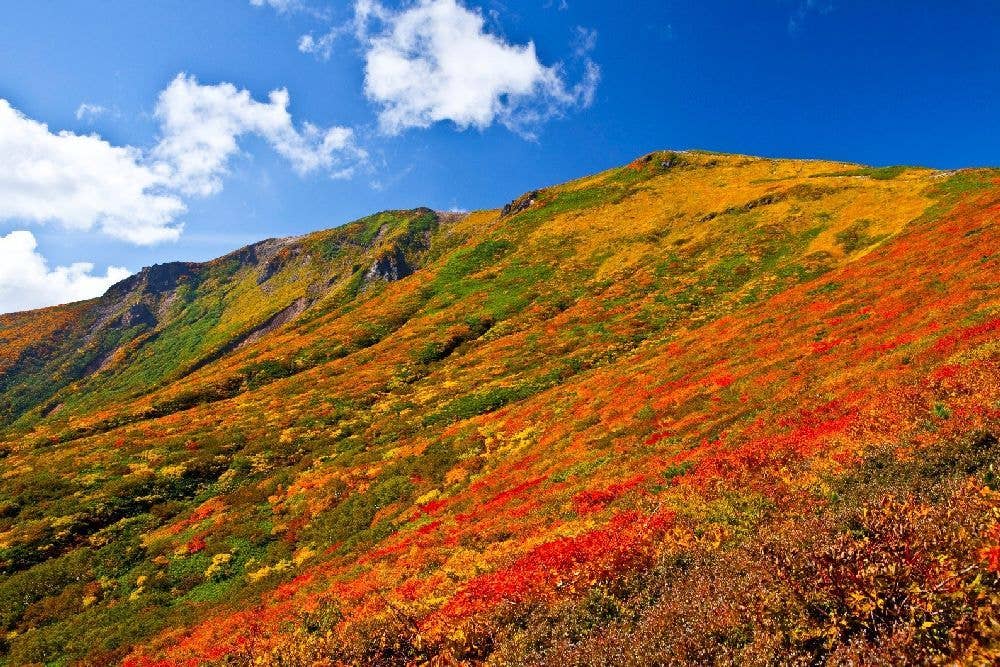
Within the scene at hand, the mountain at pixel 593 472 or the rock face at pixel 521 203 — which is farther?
the rock face at pixel 521 203

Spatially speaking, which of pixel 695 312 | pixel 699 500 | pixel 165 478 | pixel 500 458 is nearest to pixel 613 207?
pixel 695 312

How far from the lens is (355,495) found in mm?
Answer: 41031

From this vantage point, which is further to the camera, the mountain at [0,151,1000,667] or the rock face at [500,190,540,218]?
the rock face at [500,190,540,218]

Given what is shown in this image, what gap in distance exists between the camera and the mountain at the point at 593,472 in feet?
29.1

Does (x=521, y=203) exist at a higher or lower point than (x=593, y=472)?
higher

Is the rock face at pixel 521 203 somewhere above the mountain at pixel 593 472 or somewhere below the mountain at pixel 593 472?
above

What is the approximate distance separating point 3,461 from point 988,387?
89.7m

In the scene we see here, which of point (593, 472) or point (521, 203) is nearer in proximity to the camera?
point (593, 472)

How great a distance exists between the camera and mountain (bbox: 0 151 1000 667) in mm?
8867

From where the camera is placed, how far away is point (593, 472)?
2828cm

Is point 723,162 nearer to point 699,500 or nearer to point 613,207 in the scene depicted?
point 613,207

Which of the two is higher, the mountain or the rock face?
the rock face

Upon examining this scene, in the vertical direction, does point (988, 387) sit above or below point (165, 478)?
above

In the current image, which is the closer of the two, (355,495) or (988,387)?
(988,387)
